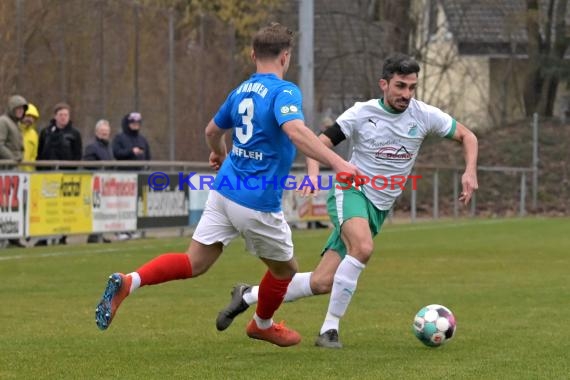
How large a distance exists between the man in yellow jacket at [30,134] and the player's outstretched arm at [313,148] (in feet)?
35.2

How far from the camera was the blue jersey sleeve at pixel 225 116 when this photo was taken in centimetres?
781

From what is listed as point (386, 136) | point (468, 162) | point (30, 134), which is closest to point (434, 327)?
point (468, 162)

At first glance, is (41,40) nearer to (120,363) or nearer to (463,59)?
(120,363)

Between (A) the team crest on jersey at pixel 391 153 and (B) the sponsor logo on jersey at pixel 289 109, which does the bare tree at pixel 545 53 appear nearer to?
(A) the team crest on jersey at pixel 391 153

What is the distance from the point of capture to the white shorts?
760 centimetres

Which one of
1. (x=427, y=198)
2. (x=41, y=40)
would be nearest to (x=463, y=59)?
(x=427, y=198)

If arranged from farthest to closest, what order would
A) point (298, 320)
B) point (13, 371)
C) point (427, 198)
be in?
point (427, 198) → point (298, 320) → point (13, 371)

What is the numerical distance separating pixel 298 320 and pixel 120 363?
2725 mm

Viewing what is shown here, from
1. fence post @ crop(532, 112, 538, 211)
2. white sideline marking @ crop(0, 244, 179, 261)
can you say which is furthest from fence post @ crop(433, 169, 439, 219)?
white sideline marking @ crop(0, 244, 179, 261)

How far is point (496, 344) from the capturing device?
845cm

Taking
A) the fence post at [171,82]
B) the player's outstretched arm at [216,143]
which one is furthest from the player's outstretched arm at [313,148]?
the fence post at [171,82]

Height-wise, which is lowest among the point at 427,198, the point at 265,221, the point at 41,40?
the point at 427,198

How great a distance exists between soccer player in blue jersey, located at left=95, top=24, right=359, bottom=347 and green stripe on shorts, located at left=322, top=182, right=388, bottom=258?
94 centimetres

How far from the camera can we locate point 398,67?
8.67 m
